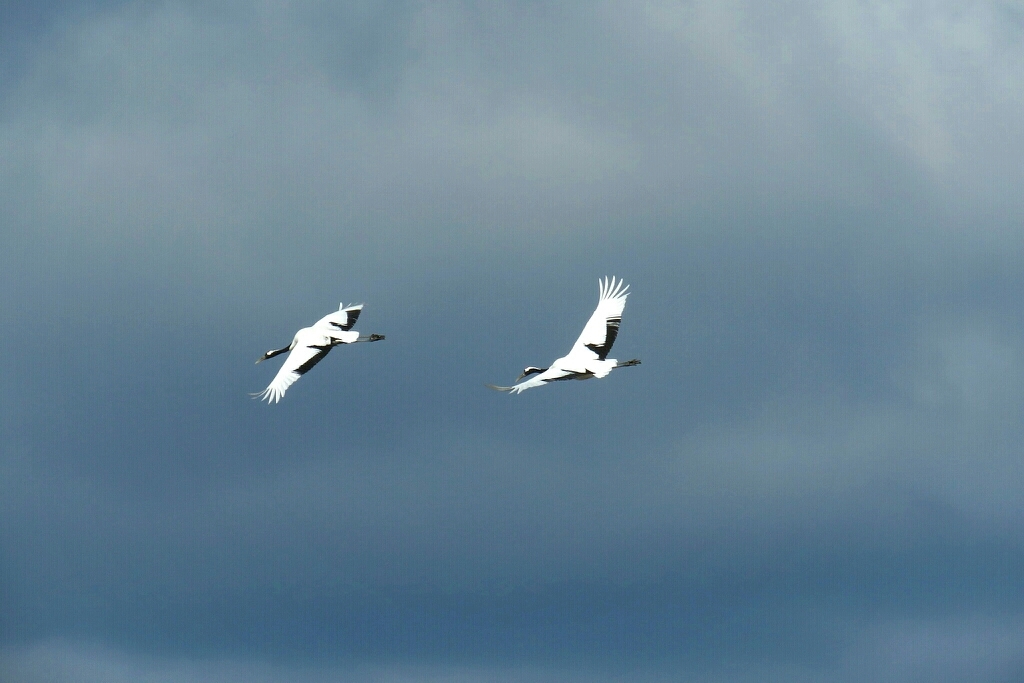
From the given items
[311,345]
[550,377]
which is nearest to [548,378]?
[550,377]

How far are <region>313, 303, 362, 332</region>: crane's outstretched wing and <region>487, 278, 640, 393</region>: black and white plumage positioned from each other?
1171 centimetres

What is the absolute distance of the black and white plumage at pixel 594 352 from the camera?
124 meters

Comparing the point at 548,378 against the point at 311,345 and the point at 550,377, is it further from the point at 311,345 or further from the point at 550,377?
the point at 311,345

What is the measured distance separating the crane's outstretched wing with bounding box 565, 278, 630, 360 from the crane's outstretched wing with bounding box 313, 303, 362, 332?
47.0 ft

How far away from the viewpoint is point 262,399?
4847 inches

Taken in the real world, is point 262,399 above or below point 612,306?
below

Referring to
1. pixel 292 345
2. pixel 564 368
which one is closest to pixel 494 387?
pixel 564 368

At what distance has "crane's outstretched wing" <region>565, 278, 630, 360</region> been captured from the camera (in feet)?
416

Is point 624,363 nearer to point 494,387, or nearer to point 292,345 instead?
point 494,387

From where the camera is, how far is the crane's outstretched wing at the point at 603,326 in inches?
4998

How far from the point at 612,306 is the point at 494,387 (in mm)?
11195

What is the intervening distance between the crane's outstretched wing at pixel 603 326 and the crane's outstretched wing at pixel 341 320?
14.3 metres

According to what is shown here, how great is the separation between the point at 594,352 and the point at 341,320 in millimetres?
16816

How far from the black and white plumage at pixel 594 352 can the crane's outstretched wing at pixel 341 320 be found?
461 inches
